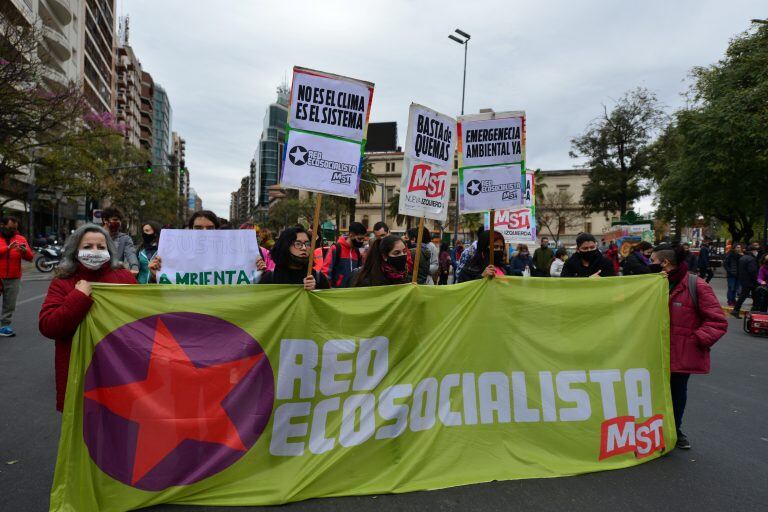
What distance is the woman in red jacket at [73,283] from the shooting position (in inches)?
111

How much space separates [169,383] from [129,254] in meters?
3.67

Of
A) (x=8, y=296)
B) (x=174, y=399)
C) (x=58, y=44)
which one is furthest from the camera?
(x=58, y=44)

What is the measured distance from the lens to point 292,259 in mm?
3902

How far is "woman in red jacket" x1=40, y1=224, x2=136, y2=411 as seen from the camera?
283 centimetres

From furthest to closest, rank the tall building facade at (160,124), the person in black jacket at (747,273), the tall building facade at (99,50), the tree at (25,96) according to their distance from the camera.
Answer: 1. the tall building facade at (160,124)
2. the tall building facade at (99,50)
3. the tree at (25,96)
4. the person in black jacket at (747,273)

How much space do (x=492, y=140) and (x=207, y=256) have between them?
9.02ft

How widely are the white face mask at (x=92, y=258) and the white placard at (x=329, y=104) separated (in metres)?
1.53

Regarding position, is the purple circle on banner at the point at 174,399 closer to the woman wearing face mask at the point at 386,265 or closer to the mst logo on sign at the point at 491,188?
the woman wearing face mask at the point at 386,265

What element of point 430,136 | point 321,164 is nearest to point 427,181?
point 430,136

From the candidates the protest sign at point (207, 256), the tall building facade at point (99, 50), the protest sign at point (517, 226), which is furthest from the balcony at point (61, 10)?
the protest sign at point (207, 256)

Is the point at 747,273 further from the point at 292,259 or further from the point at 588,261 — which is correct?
the point at 292,259

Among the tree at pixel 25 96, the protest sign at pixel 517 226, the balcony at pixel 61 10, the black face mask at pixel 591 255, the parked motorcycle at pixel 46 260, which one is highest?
the balcony at pixel 61 10

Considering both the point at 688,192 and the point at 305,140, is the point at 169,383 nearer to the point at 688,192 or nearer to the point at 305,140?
the point at 305,140

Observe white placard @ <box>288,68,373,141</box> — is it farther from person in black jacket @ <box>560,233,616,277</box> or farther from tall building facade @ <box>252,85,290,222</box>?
tall building facade @ <box>252,85,290,222</box>
